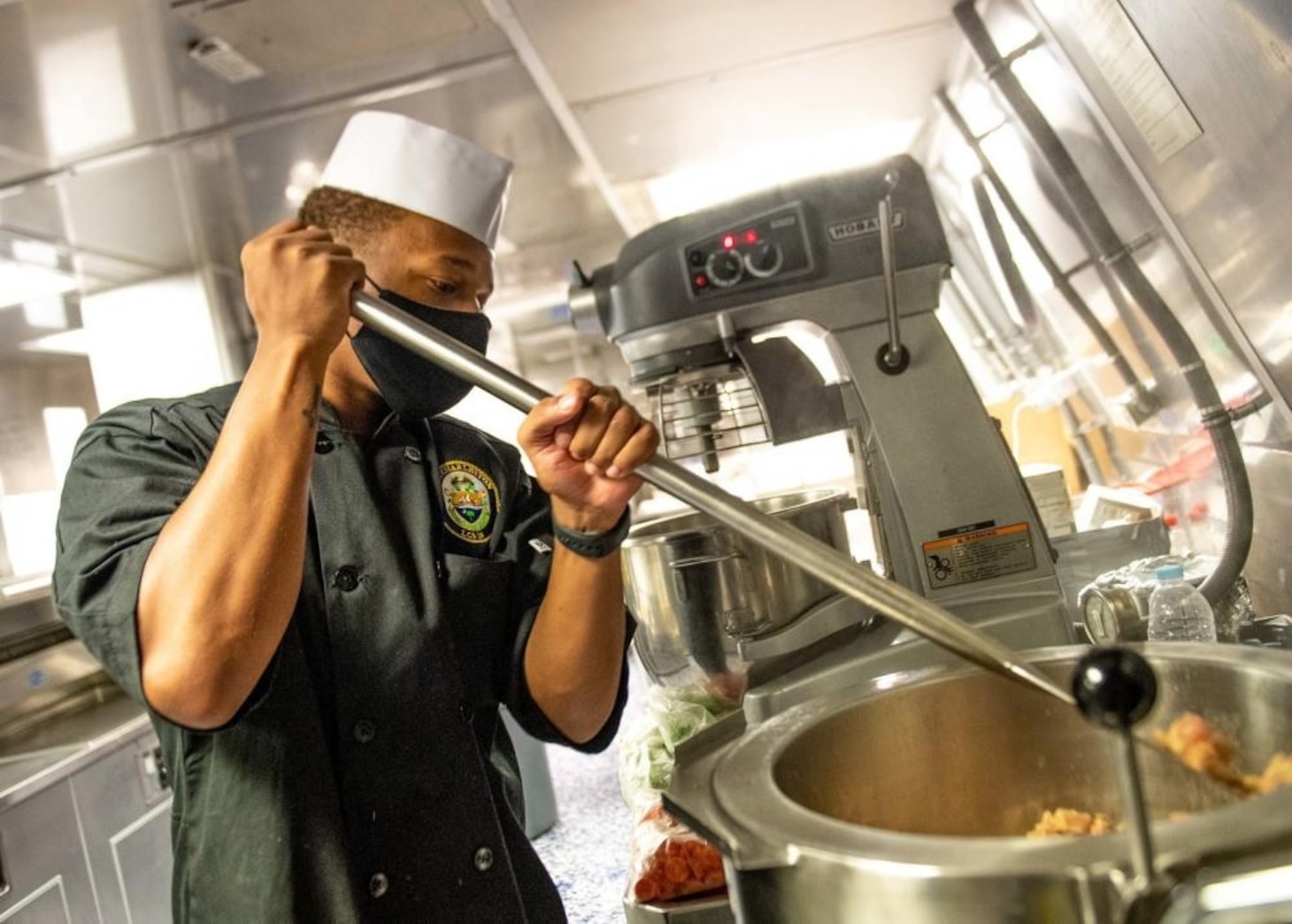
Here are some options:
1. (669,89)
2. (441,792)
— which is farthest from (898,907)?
(669,89)

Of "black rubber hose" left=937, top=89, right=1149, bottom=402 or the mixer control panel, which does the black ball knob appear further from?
"black rubber hose" left=937, top=89, right=1149, bottom=402

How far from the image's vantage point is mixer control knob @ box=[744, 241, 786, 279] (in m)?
1.32

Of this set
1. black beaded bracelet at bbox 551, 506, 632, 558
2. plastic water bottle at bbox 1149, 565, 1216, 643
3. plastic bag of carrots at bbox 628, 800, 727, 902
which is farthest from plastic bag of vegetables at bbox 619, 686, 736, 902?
plastic water bottle at bbox 1149, 565, 1216, 643

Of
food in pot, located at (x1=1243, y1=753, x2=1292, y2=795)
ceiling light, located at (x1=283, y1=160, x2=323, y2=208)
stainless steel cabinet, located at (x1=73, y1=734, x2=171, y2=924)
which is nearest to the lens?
food in pot, located at (x1=1243, y1=753, x2=1292, y2=795)

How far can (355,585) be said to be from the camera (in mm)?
1095

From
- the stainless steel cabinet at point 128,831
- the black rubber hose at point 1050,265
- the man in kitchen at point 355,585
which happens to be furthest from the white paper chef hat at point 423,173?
the stainless steel cabinet at point 128,831

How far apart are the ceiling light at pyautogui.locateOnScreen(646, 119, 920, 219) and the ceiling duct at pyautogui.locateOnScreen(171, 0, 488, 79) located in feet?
3.33

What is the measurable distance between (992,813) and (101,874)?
2.45 metres

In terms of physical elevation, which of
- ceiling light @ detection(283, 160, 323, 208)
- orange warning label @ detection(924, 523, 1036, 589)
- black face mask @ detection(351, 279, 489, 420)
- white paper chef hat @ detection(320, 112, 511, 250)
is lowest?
orange warning label @ detection(924, 523, 1036, 589)

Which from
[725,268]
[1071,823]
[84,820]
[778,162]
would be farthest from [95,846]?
[778,162]

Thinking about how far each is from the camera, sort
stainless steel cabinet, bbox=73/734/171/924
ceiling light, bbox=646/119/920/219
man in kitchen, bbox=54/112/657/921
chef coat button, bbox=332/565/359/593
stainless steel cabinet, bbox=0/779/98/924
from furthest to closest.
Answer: ceiling light, bbox=646/119/920/219
stainless steel cabinet, bbox=73/734/171/924
stainless steel cabinet, bbox=0/779/98/924
chef coat button, bbox=332/565/359/593
man in kitchen, bbox=54/112/657/921

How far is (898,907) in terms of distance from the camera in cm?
53

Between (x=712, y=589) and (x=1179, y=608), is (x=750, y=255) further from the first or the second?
(x=1179, y=608)

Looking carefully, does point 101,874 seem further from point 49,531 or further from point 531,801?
point 49,531
